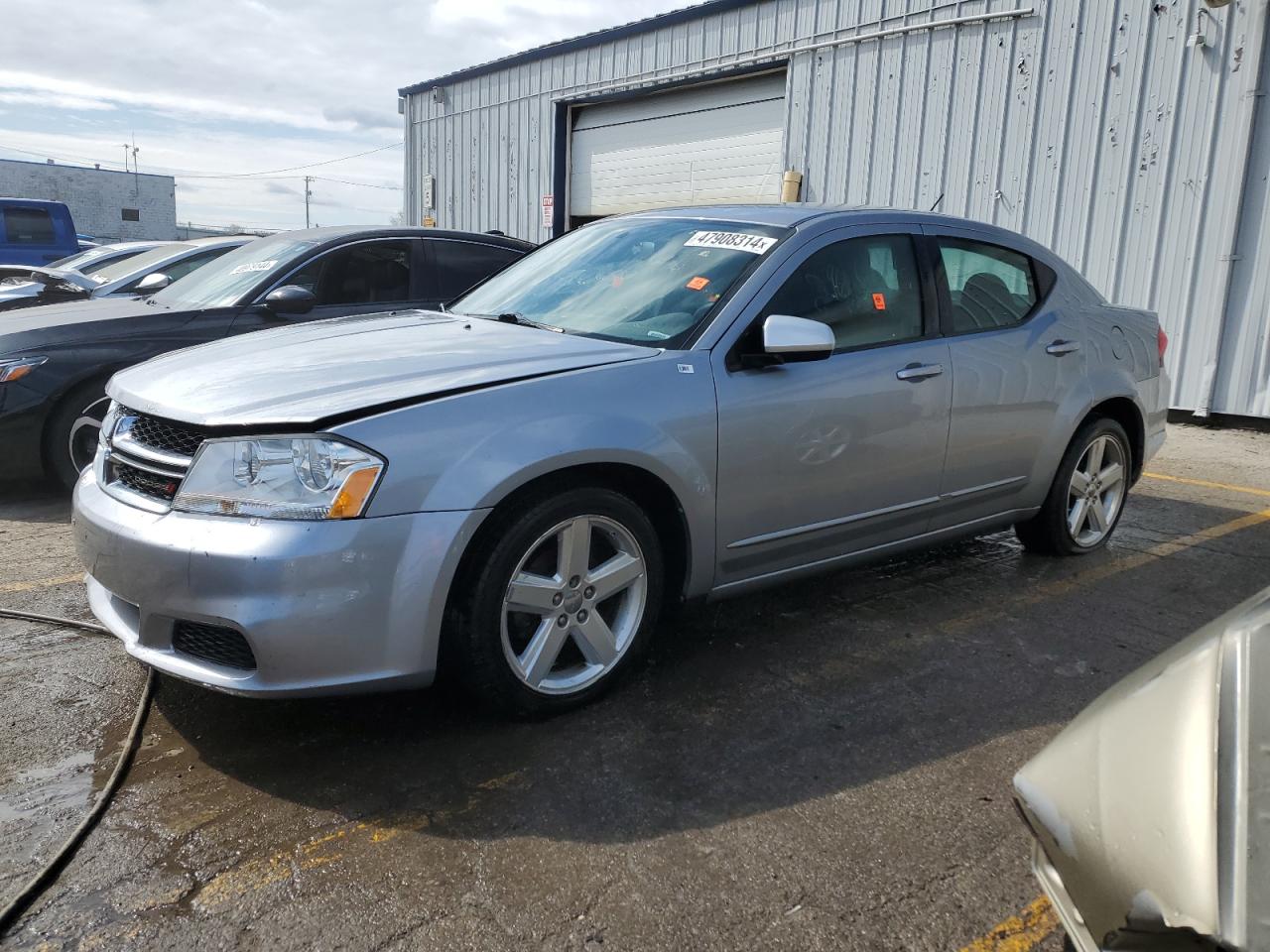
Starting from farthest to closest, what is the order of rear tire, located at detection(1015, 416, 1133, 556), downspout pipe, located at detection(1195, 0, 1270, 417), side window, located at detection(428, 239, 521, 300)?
downspout pipe, located at detection(1195, 0, 1270, 417) → side window, located at detection(428, 239, 521, 300) → rear tire, located at detection(1015, 416, 1133, 556)

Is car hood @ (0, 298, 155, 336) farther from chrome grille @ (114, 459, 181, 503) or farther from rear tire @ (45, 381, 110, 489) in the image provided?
chrome grille @ (114, 459, 181, 503)

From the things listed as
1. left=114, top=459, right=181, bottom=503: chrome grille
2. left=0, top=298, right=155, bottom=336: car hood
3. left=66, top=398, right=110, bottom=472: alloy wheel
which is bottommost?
left=66, top=398, right=110, bottom=472: alloy wheel

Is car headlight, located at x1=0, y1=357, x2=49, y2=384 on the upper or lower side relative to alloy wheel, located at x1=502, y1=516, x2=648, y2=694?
upper

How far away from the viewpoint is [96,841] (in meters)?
2.44

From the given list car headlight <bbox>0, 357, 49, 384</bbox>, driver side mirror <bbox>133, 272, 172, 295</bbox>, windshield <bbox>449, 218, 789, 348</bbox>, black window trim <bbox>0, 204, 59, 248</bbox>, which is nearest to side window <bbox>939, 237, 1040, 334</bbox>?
windshield <bbox>449, 218, 789, 348</bbox>

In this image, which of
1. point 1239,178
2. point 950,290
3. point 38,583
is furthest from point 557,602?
point 1239,178

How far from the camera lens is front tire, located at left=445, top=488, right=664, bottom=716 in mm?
2832

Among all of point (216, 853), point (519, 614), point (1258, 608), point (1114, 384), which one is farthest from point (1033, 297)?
point (216, 853)

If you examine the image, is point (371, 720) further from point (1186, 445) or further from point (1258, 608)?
point (1186, 445)

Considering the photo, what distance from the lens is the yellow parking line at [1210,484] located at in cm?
680

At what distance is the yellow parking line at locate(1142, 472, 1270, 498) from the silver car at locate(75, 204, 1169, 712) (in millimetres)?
2818

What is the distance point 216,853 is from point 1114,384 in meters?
4.17

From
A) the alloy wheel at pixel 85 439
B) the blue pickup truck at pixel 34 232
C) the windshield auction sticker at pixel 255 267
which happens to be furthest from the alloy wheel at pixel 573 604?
the blue pickup truck at pixel 34 232

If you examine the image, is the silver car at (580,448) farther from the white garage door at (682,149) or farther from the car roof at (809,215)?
the white garage door at (682,149)
